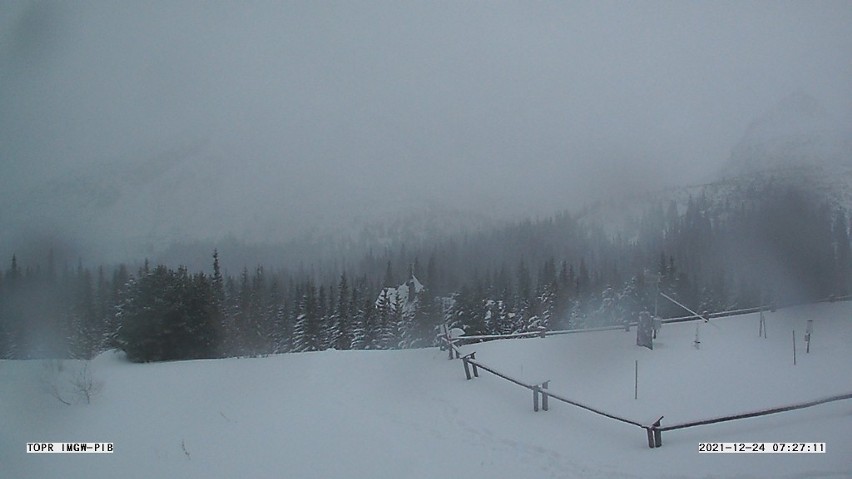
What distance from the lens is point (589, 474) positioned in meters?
7.50

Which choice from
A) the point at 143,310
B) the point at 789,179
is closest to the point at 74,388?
the point at 143,310

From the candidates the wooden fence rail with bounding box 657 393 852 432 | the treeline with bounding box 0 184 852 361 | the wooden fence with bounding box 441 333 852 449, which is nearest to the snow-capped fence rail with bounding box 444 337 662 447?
the wooden fence with bounding box 441 333 852 449

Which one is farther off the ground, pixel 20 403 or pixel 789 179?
pixel 789 179

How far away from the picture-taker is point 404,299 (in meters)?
61.0

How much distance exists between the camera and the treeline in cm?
2061

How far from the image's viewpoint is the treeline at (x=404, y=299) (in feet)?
67.6

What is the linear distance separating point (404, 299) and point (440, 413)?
1974 inches

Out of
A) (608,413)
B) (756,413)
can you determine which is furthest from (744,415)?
(608,413)

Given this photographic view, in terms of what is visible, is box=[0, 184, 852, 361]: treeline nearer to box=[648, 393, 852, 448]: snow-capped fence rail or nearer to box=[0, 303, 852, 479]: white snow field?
box=[0, 303, 852, 479]: white snow field

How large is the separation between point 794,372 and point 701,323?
785cm

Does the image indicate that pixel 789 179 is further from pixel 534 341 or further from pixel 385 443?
pixel 385 443

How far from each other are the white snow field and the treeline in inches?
187

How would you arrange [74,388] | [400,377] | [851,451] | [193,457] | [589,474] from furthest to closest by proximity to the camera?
[400,377] < [74,388] < [193,457] < [589,474] < [851,451]

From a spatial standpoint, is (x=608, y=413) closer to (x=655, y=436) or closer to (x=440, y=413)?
(x=655, y=436)
